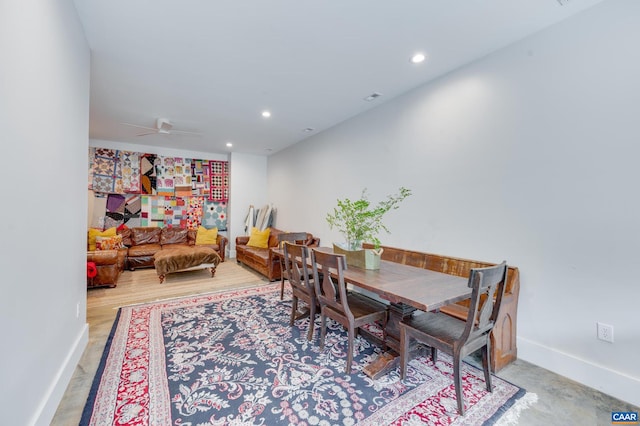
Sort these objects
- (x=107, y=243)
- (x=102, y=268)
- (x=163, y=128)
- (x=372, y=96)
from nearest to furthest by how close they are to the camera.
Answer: (x=372, y=96) < (x=102, y=268) < (x=163, y=128) < (x=107, y=243)

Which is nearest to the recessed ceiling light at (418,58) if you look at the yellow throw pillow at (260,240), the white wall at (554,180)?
the white wall at (554,180)

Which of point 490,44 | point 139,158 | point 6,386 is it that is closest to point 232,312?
point 6,386

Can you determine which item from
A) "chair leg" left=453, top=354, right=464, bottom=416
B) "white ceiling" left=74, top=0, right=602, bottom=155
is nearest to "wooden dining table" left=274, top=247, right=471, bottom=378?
"chair leg" left=453, top=354, right=464, bottom=416

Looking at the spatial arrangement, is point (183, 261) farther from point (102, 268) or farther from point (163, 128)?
point (163, 128)

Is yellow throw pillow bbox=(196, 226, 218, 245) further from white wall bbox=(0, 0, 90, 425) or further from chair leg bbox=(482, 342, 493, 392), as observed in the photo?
chair leg bbox=(482, 342, 493, 392)

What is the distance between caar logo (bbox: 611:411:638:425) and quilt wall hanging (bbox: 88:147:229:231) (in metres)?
6.79

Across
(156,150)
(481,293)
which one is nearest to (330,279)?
(481,293)

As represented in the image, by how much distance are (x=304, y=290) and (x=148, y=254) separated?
159 inches

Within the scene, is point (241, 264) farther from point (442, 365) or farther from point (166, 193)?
point (442, 365)

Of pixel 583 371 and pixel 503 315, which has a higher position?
pixel 503 315

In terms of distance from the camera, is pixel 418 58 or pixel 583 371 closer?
pixel 583 371

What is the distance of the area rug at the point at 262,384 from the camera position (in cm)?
159

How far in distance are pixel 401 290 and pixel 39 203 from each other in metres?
2.18

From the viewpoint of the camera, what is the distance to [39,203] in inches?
56.4
